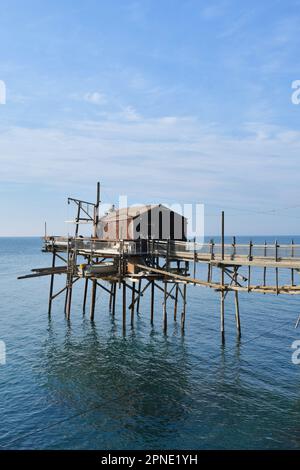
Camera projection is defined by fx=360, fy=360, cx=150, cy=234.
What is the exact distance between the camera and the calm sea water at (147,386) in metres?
15.1

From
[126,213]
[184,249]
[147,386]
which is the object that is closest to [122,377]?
[147,386]

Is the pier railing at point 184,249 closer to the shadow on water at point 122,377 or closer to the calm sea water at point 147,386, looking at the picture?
the calm sea water at point 147,386

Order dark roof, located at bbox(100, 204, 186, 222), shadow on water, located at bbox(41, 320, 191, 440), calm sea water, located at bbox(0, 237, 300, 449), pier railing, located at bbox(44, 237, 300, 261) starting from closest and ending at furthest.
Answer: calm sea water, located at bbox(0, 237, 300, 449) → shadow on water, located at bbox(41, 320, 191, 440) → pier railing, located at bbox(44, 237, 300, 261) → dark roof, located at bbox(100, 204, 186, 222)

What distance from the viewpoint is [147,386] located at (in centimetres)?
1969

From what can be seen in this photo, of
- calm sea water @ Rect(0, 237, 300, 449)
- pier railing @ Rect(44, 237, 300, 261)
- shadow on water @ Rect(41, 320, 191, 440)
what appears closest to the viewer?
calm sea water @ Rect(0, 237, 300, 449)

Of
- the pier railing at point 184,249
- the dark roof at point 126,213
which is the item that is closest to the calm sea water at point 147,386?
the pier railing at point 184,249

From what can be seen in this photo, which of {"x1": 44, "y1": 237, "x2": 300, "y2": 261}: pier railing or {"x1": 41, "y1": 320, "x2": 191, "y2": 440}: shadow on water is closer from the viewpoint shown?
{"x1": 41, "y1": 320, "x2": 191, "y2": 440}: shadow on water

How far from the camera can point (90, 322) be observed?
111ft

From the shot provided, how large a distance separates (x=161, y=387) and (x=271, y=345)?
1085 centimetres

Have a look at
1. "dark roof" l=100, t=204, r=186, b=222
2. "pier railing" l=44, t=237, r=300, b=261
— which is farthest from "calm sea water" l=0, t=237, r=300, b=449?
"dark roof" l=100, t=204, r=186, b=222

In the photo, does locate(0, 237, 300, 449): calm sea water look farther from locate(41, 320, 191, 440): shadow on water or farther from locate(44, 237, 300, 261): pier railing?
locate(44, 237, 300, 261): pier railing

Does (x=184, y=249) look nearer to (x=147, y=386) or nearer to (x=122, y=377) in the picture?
(x=122, y=377)

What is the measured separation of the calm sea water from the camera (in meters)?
15.1

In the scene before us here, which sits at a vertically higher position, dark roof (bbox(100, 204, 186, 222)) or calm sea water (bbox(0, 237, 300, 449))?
dark roof (bbox(100, 204, 186, 222))
